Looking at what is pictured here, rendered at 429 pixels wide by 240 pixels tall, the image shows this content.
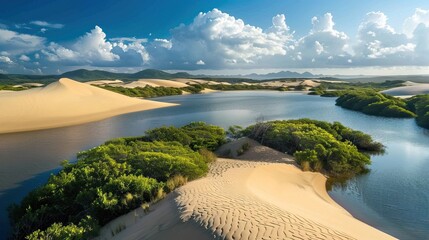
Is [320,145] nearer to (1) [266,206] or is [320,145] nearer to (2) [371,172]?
(2) [371,172]

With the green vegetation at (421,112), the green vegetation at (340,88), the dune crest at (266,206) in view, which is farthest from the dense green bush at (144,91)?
the dune crest at (266,206)

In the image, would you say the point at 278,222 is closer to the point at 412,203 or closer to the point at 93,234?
the point at 93,234

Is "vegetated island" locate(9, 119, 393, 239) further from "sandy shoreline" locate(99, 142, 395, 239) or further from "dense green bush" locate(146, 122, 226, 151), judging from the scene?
"dense green bush" locate(146, 122, 226, 151)

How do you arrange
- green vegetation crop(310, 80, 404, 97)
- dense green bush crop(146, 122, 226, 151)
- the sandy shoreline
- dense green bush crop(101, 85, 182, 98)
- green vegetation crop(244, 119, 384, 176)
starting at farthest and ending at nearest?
green vegetation crop(310, 80, 404, 97) → dense green bush crop(101, 85, 182, 98) → dense green bush crop(146, 122, 226, 151) → green vegetation crop(244, 119, 384, 176) → the sandy shoreline

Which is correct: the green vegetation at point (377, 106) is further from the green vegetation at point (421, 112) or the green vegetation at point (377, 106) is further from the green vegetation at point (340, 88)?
the green vegetation at point (340, 88)

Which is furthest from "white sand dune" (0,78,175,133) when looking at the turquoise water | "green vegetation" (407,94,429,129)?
"green vegetation" (407,94,429,129)

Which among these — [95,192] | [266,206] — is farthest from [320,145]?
[95,192]

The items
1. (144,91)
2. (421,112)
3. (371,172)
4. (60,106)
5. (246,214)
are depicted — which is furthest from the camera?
(144,91)

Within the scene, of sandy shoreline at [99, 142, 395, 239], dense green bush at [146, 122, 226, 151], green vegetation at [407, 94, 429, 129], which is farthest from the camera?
green vegetation at [407, 94, 429, 129]
